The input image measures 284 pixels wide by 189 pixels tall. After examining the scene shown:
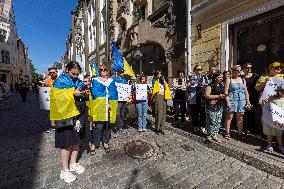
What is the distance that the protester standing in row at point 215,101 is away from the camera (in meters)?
4.72

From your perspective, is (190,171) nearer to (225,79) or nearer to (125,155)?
(125,155)

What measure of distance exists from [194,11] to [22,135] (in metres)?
7.66

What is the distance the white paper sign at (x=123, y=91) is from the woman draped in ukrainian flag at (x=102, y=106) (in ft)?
5.06

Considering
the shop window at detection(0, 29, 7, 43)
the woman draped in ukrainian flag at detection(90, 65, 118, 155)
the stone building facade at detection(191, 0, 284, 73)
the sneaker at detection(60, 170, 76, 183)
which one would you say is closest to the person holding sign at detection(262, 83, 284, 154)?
the stone building facade at detection(191, 0, 284, 73)

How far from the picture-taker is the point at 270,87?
14.1 ft

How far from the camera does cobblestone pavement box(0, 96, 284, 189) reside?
11.2ft

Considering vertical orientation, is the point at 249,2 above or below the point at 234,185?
above

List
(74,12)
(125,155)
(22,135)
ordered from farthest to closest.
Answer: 1. (74,12)
2. (22,135)
3. (125,155)

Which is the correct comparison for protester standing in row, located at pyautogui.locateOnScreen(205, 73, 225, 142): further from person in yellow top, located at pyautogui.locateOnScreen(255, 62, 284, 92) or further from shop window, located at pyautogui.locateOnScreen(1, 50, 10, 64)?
shop window, located at pyautogui.locateOnScreen(1, 50, 10, 64)

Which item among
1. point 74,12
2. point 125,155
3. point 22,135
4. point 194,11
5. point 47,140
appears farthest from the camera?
point 74,12

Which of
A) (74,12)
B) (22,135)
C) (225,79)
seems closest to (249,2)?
(225,79)

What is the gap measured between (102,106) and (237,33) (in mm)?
5607

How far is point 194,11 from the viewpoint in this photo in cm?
888

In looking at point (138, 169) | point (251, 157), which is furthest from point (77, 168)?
point (251, 157)
